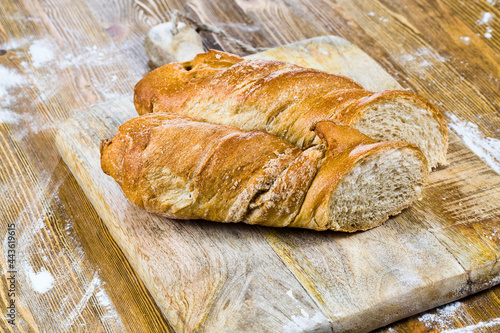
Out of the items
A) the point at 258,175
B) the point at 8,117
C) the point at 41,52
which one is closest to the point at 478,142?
the point at 258,175

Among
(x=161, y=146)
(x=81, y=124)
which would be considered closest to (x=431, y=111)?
(x=161, y=146)

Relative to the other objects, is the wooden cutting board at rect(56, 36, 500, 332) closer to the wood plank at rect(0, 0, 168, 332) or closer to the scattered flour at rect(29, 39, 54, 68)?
the wood plank at rect(0, 0, 168, 332)

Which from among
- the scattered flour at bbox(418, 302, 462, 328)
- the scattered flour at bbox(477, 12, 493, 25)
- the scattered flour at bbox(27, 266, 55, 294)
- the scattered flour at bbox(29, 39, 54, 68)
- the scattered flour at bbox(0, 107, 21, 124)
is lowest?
the scattered flour at bbox(418, 302, 462, 328)

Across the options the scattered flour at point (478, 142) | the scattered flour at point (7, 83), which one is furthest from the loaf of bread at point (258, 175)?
the scattered flour at point (7, 83)

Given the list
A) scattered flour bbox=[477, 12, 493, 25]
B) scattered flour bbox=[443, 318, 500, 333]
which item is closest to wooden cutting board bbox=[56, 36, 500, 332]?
scattered flour bbox=[443, 318, 500, 333]

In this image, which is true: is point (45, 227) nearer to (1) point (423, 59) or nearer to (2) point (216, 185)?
(2) point (216, 185)

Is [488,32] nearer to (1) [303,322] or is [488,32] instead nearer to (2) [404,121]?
(2) [404,121]

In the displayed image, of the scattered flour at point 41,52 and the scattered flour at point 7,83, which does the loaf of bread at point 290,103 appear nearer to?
the scattered flour at point 7,83

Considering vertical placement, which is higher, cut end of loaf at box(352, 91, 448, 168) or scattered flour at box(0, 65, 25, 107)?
cut end of loaf at box(352, 91, 448, 168)
